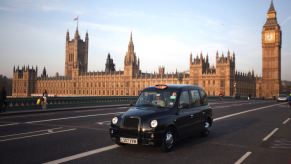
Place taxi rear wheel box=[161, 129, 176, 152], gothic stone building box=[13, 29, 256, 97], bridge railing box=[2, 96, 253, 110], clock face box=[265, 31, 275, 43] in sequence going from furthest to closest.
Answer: clock face box=[265, 31, 275, 43], gothic stone building box=[13, 29, 256, 97], bridge railing box=[2, 96, 253, 110], taxi rear wheel box=[161, 129, 176, 152]

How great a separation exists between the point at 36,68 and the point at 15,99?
478 feet

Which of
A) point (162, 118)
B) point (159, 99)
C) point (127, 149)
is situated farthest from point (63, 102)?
point (162, 118)

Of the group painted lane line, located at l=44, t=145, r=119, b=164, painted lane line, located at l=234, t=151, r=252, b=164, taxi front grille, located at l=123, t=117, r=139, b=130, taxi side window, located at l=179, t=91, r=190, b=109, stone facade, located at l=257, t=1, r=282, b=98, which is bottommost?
painted lane line, located at l=234, t=151, r=252, b=164

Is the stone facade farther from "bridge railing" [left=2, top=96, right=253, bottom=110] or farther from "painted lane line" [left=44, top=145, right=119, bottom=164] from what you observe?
"painted lane line" [left=44, top=145, right=119, bottom=164]

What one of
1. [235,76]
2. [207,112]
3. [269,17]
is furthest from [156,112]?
[269,17]

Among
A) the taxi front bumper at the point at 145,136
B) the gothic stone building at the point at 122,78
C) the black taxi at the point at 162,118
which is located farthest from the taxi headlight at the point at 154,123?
the gothic stone building at the point at 122,78

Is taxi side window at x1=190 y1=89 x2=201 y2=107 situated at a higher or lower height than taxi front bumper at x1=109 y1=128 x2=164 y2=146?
higher

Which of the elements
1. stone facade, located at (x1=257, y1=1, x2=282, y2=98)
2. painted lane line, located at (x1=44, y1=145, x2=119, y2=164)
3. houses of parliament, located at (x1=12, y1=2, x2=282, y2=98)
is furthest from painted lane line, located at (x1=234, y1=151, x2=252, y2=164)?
stone facade, located at (x1=257, y1=1, x2=282, y2=98)

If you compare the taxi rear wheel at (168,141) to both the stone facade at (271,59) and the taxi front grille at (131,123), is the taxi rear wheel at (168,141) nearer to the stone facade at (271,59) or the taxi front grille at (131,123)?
the taxi front grille at (131,123)

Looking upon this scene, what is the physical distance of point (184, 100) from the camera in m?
9.41

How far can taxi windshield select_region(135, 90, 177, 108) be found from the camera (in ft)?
29.3

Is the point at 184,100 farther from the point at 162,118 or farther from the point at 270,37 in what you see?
the point at 270,37

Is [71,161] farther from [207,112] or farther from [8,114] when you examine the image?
[8,114]

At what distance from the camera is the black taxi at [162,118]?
25.7 ft
